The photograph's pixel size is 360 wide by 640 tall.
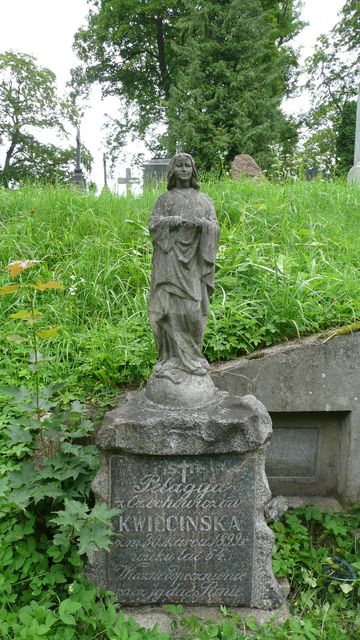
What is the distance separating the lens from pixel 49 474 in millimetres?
2406

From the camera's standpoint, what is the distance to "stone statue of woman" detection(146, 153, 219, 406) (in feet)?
7.31

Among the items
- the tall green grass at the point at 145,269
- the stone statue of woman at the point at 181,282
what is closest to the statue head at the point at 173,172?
the stone statue of woman at the point at 181,282

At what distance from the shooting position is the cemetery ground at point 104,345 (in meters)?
2.29

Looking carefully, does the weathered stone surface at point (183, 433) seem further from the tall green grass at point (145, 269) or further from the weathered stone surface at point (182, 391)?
the tall green grass at point (145, 269)

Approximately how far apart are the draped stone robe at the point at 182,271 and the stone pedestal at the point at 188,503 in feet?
0.98

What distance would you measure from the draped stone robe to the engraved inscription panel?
1.61 ft

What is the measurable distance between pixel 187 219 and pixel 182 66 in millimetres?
17245

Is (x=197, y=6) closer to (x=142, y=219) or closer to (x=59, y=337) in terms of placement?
(x=142, y=219)

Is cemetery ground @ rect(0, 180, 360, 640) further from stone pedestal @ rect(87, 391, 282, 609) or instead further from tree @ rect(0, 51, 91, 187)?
tree @ rect(0, 51, 91, 187)

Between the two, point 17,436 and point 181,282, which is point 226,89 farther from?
point 17,436

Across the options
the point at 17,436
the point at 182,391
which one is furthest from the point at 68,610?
the point at 182,391

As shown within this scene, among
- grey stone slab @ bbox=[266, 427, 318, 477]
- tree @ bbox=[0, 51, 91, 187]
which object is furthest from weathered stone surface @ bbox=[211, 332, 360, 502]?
tree @ bbox=[0, 51, 91, 187]

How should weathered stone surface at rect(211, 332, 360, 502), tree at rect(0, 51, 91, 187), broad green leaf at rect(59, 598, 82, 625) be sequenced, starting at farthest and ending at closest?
tree at rect(0, 51, 91, 187) → weathered stone surface at rect(211, 332, 360, 502) → broad green leaf at rect(59, 598, 82, 625)

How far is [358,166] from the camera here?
336 inches
